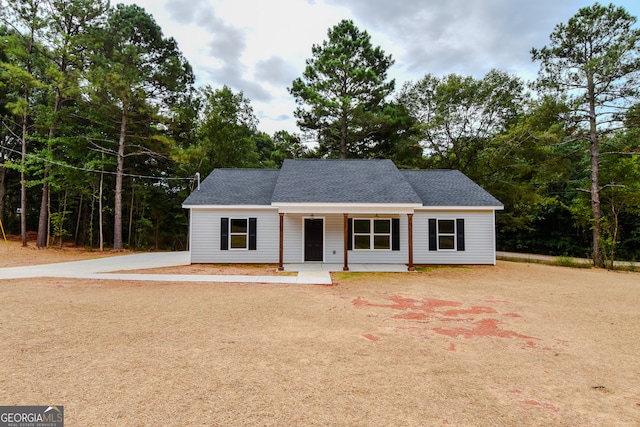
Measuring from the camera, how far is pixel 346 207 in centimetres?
1210

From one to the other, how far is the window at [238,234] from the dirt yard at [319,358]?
18.2 feet

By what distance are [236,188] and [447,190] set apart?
31.7 ft

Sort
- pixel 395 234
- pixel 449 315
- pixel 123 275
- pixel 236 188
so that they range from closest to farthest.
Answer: pixel 449 315 < pixel 123 275 < pixel 395 234 < pixel 236 188

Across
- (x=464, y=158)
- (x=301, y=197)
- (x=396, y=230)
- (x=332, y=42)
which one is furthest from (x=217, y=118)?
(x=464, y=158)

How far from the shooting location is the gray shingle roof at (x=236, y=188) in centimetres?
1362

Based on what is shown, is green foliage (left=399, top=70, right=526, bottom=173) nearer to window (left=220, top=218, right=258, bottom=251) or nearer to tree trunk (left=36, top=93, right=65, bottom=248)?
window (left=220, top=218, right=258, bottom=251)

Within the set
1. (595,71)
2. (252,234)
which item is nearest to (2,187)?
(252,234)

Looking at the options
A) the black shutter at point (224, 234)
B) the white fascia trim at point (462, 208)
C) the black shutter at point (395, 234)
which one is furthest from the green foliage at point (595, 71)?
the black shutter at point (224, 234)

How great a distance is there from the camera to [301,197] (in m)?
12.5

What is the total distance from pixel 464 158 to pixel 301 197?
1544 centimetres

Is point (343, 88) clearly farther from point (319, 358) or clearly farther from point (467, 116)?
point (319, 358)

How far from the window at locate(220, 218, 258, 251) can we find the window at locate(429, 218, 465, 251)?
752cm

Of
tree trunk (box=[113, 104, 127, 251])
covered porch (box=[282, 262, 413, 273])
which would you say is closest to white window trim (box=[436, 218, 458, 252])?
covered porch (box=[282, 262, 413, 273])

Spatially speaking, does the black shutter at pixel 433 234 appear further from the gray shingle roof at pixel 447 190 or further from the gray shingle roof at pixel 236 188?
the gray shingle roof at pixel 236 188
